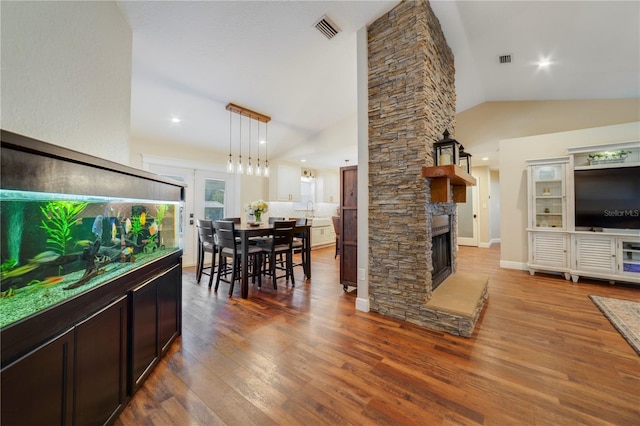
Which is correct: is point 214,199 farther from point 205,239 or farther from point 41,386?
point 41,386

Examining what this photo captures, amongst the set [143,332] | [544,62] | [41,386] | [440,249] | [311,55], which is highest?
[544,62]

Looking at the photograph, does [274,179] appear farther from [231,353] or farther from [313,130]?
[231,353]

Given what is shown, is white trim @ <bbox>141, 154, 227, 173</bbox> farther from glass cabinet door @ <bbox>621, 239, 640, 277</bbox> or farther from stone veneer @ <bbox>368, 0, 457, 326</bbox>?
glass cabinet door @ <bbox>621, 239, 640, 277</bbox>

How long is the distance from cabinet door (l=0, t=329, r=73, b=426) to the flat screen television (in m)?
5.89

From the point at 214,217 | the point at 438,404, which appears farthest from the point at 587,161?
the point at 214,217

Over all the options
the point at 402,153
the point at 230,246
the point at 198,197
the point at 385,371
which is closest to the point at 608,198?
the point at 402,153

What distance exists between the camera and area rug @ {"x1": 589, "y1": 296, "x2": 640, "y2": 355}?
2135mm

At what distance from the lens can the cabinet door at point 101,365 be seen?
1059 millimetres

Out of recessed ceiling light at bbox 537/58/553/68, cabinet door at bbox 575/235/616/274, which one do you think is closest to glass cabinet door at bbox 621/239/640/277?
cabinet door at bbox 575/235/616/274

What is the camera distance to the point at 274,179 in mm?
6191

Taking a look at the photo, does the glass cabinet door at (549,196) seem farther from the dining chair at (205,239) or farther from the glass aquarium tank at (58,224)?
the glass aquarium tank at (58,224)

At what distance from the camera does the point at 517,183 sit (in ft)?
15.1

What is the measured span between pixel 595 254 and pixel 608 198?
2.83ft

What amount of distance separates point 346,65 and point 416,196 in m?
2.28
